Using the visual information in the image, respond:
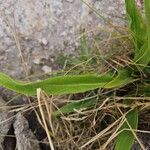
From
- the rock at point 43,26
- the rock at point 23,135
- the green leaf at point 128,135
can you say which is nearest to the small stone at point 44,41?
the rock at point 43,26

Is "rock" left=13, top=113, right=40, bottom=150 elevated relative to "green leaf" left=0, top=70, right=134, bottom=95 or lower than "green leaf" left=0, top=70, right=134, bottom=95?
lower

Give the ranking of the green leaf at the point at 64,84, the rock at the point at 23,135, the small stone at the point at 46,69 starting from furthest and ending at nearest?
the small stone at the point at 46,69 → the rock at the point at 23,135 → the green leaf at the point at 64,84

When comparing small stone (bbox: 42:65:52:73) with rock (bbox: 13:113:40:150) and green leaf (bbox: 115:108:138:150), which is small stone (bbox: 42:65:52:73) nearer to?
rock (bbox: 13:113:40:150)

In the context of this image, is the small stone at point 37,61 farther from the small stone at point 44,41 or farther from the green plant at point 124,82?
the green plant at point 124,82

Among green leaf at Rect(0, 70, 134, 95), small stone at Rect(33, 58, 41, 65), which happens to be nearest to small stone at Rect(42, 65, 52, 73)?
small stone at Rect(33, 58, 41, 65)

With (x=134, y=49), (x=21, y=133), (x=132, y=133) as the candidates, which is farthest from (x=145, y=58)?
(x=21, y=133)

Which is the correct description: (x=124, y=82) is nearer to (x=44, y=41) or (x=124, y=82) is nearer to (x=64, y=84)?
(x=64, y=84)

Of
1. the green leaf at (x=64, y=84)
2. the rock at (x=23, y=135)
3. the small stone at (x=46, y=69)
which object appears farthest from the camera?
the small stone at (x=46, y=69)
